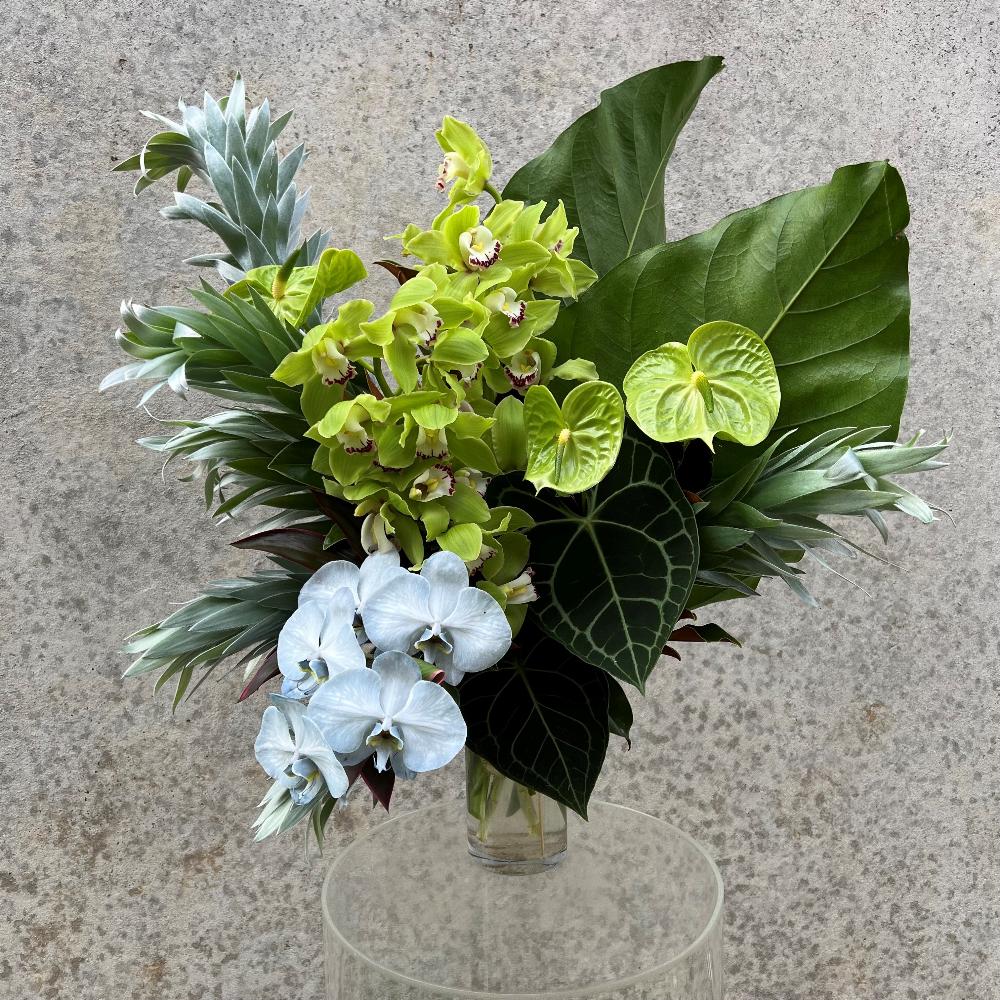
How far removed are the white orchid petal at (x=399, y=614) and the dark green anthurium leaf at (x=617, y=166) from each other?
11.6 inches

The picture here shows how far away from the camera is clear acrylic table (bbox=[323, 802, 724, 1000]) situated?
25.2 inches

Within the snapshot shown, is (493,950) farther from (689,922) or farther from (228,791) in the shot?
(228,791)

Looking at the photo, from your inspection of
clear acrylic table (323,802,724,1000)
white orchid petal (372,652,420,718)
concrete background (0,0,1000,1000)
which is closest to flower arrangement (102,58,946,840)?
white orchid petal (372,652,420,718)

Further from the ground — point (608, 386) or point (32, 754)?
point (608, 386)

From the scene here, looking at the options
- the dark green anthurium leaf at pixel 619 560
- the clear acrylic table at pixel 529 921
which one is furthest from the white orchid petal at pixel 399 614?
the clear acrylic table at pixel 529 921

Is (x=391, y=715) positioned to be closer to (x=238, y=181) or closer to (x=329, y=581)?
(x=329, y=581)

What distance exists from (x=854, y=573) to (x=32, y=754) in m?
0.91

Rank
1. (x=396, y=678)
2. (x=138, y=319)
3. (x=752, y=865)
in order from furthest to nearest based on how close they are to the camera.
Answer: (x=752, y=865), (x=138, y=319), (x=396, y=678)

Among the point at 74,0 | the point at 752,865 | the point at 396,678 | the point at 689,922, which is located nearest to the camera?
the point at 396,678

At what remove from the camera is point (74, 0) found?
3.57 feet

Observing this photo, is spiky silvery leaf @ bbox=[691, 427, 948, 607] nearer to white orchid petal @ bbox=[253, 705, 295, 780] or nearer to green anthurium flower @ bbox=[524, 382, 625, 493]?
green anthurium flower @ bbox=[524, 382, 625, 493]

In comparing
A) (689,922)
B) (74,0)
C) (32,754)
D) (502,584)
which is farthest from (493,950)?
(74,0)

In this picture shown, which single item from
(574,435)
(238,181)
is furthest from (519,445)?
(238,181)

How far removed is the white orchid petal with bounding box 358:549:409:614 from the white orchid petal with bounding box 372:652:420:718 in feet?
0.10
